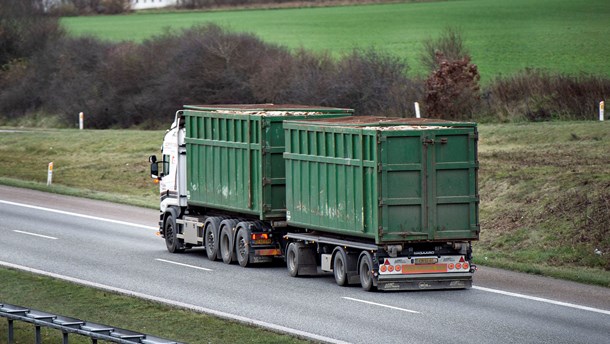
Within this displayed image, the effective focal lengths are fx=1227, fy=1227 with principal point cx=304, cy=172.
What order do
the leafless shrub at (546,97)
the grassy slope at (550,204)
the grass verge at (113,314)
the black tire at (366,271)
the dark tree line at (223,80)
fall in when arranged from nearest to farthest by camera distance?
the grass verge at (113,314) → the black tire at (366,271) → the grassy slope at (550,204) → the leafless shrub at (546,97) → the dark tree line at (223,80)

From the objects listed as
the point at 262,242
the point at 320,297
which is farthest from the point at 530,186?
the point at 320,297

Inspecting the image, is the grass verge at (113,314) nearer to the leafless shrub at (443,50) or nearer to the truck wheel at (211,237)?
the truck wheel at (211,237)

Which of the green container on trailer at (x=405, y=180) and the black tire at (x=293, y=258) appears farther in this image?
the black tire at (x=293, y=258)

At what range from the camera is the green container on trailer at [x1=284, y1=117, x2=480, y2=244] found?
22.2m

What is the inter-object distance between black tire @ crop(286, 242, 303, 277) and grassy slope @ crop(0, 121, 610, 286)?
4.39m

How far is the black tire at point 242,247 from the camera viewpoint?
26.3 metres

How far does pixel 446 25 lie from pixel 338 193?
5191 centimetres

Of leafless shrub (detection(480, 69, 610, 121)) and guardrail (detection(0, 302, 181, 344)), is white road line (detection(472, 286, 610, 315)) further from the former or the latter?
leafless shrub (detection(480, 69, 610, 121))

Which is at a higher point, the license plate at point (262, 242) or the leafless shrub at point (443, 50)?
the leafless shrub at point (443, 50)

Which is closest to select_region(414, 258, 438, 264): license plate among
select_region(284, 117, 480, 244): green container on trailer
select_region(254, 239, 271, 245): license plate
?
select_region(284, 117, 480, 244): green container on trailer

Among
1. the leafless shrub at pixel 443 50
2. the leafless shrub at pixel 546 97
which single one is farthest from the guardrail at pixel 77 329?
the leafless shrub at pixel 443 50

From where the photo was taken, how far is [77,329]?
16078 millimetres

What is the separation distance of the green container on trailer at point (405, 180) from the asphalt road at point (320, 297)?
1.25 metres

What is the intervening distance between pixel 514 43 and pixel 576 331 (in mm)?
48021
